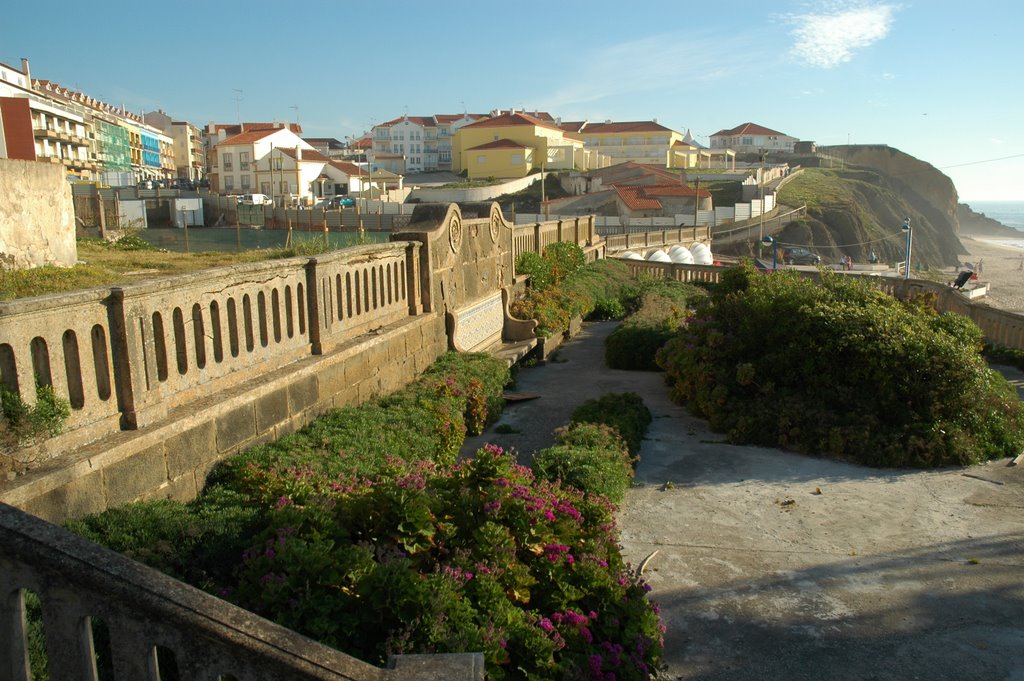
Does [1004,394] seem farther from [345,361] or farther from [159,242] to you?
[159,242]

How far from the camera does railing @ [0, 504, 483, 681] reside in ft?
8.53

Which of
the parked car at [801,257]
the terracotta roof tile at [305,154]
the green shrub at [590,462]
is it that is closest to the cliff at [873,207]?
the parked car at [801,257]

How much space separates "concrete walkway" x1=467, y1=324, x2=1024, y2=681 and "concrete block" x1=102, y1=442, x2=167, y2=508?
3551mm

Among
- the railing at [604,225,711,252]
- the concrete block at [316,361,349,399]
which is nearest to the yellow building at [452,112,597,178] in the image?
the railing at [604,225,711,252]

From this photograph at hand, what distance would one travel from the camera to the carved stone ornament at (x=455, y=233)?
11711 millimetres

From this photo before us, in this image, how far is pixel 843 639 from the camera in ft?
17.8

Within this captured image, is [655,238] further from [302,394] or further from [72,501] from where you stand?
[72,501]

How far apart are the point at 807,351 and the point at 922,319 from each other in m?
1.91

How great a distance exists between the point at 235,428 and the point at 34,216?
842 cm

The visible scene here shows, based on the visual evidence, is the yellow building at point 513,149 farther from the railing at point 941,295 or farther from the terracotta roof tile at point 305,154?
the railing at point 941,295

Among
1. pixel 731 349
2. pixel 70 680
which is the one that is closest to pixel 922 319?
pixel 731 349

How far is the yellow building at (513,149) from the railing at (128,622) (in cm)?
8135

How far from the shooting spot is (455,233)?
11945 mm

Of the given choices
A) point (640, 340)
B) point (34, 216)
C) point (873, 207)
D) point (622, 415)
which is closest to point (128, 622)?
point (622, 415)
